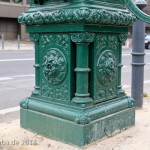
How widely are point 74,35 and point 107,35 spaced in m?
0.49

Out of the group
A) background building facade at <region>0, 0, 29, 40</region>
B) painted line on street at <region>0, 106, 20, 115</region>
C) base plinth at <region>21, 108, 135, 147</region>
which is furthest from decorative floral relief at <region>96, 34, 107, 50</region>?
background building facade at <region>0, 0, 29, 40</region>

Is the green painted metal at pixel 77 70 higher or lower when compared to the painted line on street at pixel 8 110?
higher

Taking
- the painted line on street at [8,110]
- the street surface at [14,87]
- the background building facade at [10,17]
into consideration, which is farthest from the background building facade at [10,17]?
the painted line on street at [8,110]

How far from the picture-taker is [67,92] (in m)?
3.59

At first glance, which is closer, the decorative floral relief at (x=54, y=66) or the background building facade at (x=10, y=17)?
the decorative floral relief at (x=54, y=66)

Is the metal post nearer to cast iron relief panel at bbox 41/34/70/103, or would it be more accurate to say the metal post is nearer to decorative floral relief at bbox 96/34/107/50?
decorative floral relief at bbox 96/34/107/50

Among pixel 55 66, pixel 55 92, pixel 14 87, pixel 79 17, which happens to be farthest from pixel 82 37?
pixel 14 87

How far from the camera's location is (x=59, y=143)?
3.57 m

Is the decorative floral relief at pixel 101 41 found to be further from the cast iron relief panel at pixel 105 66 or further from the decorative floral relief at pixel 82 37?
the decorative floral relief at pixel 82 37

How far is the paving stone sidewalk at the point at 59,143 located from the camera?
343 centimetres

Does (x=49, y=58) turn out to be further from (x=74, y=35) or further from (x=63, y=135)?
(x=63, y=135)

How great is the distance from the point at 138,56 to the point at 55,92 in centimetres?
199

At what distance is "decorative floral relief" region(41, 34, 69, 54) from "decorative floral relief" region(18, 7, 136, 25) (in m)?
0.17

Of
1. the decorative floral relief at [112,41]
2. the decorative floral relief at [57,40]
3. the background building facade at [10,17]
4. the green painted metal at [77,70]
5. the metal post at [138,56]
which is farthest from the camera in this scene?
the background building facade at [10,17]
